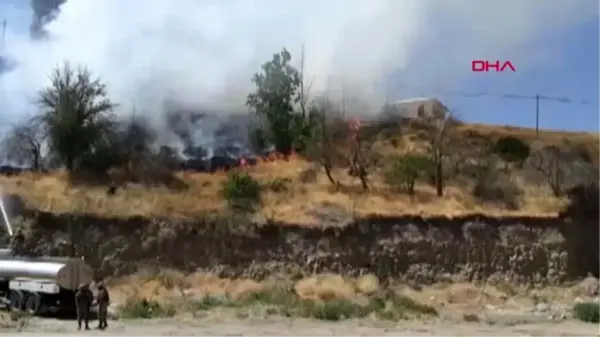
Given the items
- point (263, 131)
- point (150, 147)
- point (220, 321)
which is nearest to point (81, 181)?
point (150, 147)

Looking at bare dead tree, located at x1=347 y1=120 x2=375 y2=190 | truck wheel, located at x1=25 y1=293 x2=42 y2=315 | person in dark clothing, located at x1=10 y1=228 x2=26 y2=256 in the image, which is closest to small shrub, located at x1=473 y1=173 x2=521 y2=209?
bare dead tree, located at x1=347 y1=120 x2=375 y2=190

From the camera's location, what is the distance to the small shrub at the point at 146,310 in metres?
34.6

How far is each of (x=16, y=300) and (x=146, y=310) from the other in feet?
16.2

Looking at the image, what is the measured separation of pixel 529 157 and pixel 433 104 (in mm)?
8562

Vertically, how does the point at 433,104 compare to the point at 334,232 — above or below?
above

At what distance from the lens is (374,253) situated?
4541 centimetres

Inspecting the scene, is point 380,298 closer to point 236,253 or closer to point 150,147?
point 236,253

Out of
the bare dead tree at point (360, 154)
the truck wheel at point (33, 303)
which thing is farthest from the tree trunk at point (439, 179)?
the truck wheel at point (33, 303)

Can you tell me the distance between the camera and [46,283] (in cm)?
3409

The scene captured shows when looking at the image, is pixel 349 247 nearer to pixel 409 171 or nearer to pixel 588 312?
pixel 588 312

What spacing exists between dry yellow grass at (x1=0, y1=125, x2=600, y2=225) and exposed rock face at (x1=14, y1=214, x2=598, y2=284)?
176 cm

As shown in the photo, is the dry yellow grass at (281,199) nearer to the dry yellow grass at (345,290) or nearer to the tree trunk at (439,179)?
the tree trunk at (439,179)

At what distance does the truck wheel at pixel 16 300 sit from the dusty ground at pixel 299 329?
2.49 meters

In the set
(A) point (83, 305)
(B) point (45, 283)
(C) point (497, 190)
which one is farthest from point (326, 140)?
(A) point (83, 305)
